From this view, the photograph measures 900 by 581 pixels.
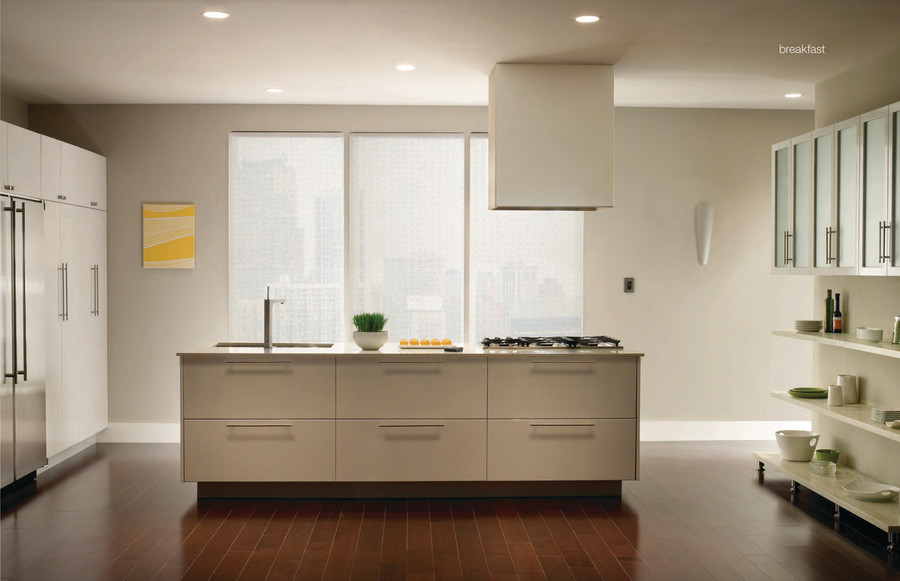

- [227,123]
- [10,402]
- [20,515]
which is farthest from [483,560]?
[227,123]

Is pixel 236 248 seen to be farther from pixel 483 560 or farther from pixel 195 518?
pixel 483 560

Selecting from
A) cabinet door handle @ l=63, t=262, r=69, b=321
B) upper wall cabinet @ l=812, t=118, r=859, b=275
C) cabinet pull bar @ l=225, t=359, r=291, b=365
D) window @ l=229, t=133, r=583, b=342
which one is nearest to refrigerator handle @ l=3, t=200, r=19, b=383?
cabinet door handle @ l=63, t=262, r=69, b=321

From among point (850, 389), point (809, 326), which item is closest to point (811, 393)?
point (850, 389)

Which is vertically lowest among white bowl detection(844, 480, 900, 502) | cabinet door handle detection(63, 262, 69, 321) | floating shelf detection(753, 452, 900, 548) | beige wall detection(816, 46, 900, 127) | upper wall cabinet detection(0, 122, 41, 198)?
floating shelf detection(753, 452, 900, 548)

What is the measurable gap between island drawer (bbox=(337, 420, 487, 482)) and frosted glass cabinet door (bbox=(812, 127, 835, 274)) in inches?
83.6

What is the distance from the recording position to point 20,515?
4.28m

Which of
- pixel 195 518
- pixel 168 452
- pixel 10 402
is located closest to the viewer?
pixel 195 518

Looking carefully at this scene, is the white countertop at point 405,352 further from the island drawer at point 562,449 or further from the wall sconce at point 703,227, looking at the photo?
the wall sconce at point 703,227

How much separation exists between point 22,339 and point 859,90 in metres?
5.13

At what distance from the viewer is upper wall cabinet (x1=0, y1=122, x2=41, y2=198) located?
462cm

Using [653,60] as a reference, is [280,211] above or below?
below

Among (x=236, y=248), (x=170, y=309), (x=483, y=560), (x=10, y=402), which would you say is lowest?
(x=483, y=560)

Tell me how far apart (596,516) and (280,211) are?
133 inches

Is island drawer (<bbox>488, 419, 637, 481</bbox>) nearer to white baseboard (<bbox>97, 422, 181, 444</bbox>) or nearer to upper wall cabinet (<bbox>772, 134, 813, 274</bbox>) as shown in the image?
upper wall cabinet (<bbox>772, 134, 813, 274</bbox>)
